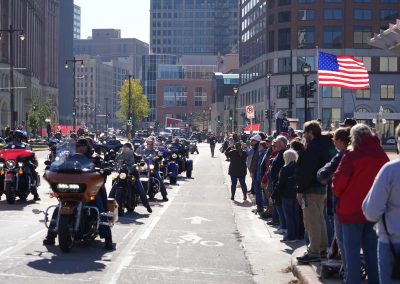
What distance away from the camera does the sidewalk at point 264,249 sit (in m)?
10.4

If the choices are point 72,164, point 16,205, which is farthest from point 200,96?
point 72,164

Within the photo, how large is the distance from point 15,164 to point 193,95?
532ft

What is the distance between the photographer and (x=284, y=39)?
88.5 metres

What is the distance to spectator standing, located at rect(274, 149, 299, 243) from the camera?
501 inches

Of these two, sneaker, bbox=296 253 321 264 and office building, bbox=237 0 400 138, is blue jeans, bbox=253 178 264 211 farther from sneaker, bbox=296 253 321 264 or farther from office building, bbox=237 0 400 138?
office building, bbox=237 0 400 138

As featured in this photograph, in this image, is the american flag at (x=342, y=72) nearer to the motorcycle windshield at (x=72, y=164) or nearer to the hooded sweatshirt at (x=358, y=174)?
the motorcycle windshield at (x=72, y=164)

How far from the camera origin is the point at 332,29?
85.8 metres

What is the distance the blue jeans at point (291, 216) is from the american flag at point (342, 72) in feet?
35.8

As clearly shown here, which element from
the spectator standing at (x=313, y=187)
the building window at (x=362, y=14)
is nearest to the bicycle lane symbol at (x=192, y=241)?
the spectator standing at (x=313, y=187)

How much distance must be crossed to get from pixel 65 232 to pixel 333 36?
255 ft

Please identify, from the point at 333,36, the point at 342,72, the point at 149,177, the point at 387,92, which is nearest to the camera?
the point at 149,177

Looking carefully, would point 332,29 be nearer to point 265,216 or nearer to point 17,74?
point 17,74

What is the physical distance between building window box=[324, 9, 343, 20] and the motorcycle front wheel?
256ft

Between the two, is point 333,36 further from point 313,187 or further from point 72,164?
point 313,187
